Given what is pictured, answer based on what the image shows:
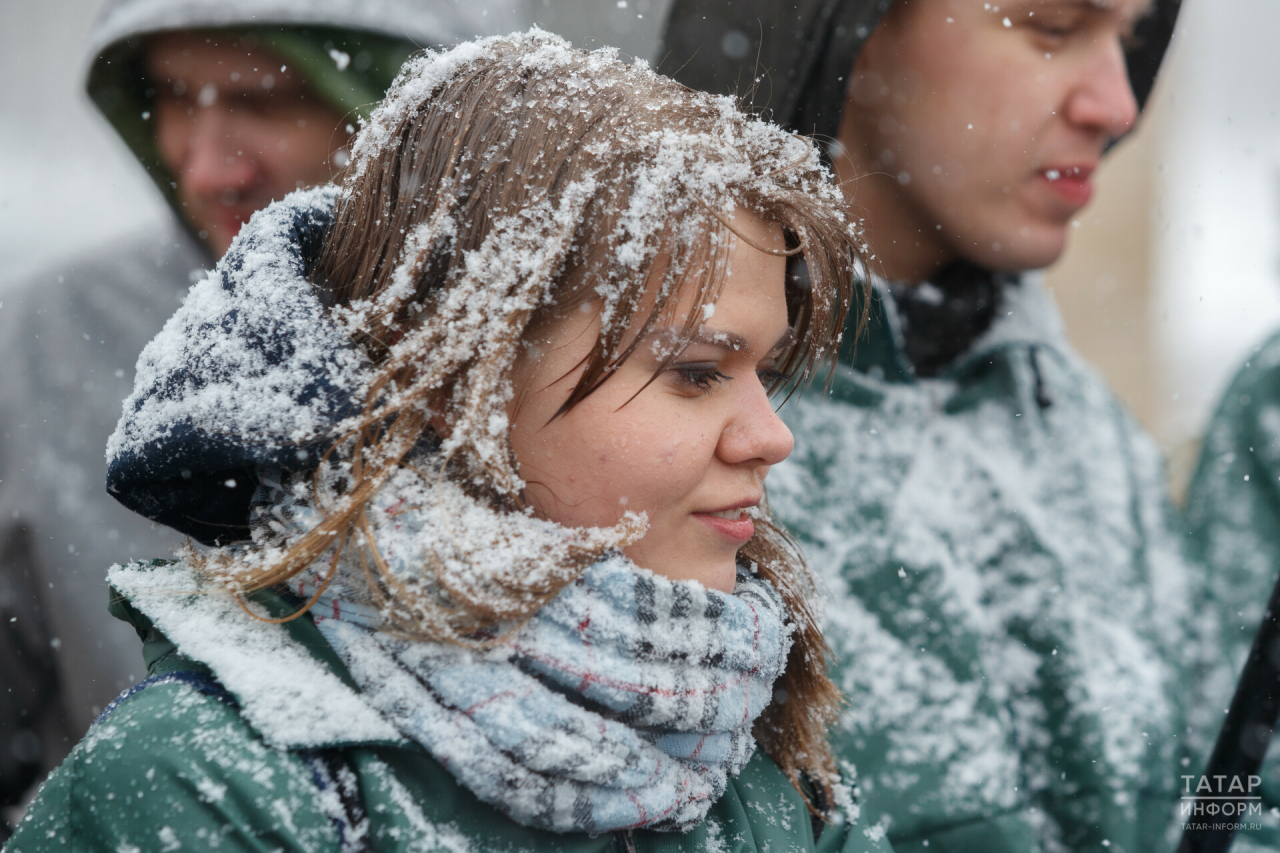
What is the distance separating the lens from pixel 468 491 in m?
0.86

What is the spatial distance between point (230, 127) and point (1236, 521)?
2127mm

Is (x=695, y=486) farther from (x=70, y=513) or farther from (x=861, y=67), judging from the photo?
(x=70, y=513)

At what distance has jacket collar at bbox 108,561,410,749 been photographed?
754 mm

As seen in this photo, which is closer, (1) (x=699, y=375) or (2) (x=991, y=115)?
(1) (x=699, y=375)

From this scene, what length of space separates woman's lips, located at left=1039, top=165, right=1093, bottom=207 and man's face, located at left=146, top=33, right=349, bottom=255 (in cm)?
125

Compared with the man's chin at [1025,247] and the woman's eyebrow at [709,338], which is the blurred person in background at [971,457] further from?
the woman's eyebrow at [709,338]

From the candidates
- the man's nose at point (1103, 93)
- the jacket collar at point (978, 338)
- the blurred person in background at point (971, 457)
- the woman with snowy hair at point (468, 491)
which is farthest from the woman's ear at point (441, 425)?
the man's nose at point (1103, 93)

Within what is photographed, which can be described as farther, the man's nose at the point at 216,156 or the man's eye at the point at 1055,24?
the man's nose at the point at 216,156

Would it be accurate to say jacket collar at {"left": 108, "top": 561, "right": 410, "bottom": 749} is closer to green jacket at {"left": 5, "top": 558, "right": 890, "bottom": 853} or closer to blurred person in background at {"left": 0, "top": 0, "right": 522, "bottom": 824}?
green jacket at {"left": 5, "top": 558, "right": 890, "bottom": 853}

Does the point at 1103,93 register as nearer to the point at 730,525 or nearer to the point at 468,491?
the point at 730,525

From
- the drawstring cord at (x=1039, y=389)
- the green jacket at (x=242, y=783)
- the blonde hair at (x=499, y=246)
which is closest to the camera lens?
the green jacket at (x=242, y=783)

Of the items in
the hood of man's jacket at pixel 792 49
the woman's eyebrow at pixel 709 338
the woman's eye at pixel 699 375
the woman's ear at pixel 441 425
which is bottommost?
the woman's ear at pixel 441 425

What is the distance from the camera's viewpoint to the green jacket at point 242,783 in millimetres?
715

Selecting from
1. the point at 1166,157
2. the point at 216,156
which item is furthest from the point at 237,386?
→ the point at 1166,157
